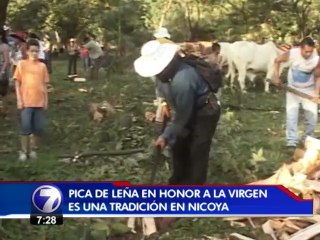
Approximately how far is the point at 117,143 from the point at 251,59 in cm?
112

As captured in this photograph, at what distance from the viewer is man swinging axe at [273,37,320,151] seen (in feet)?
13.8

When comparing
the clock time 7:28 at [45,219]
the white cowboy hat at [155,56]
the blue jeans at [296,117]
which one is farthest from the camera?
the blue jeans at [296,117]

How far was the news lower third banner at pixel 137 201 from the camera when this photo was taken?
12.8 ft

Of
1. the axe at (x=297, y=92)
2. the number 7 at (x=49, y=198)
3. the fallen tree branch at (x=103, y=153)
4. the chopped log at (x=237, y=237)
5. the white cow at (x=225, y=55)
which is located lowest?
the chopped log at (x=237, y=237)

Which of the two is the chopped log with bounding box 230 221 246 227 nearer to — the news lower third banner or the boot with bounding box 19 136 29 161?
the news lower third banner

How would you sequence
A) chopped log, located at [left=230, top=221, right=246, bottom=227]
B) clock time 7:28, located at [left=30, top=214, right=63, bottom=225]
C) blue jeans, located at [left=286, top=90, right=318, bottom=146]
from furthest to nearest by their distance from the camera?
blue jeans, located at [left=286, top=90, right=318, bottom=146]
chopped log, located at [left=230, top=221, right=246, bottom=227]
clock time 7:28, located at [left=30, top=214, right=63, bottom=225]

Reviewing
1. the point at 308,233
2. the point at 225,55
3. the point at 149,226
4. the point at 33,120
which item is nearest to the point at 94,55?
the point at 33,120

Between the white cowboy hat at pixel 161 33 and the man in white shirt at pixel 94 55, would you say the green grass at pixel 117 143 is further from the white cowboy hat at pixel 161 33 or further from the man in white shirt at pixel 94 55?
the white cowboy hat at pixel 161 33

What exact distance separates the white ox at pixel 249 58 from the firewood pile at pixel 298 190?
45 cm

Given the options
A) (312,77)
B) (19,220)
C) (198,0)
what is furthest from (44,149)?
(312,77)

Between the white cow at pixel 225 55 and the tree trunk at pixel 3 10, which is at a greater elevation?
the tree trunk at pixel 3 10

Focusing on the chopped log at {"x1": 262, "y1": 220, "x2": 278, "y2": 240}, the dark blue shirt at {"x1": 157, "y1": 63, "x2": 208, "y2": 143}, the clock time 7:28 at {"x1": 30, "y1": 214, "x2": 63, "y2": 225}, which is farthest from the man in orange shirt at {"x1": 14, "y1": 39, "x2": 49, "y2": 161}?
the chopped log at {"x1": 262, "y1": 220, "x2": 278, "y2": 240}

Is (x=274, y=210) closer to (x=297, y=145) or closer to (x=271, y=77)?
(x=297, y=145)

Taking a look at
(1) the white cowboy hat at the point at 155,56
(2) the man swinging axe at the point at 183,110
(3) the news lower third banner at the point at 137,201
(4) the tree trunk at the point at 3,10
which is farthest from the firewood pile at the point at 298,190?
(4) the tree trunk at the point at 3,10
